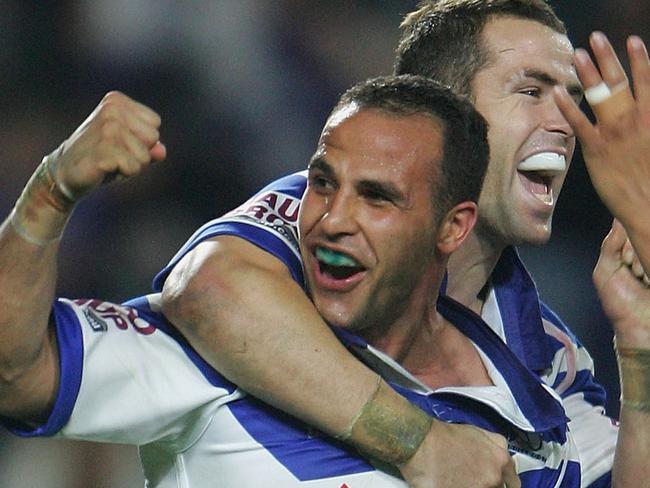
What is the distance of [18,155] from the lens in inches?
145

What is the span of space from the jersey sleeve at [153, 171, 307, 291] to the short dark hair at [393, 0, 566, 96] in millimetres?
560

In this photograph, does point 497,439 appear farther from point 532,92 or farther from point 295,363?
point 532,92

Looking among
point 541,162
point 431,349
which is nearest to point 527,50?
point 541,162

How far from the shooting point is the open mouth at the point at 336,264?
182 cm

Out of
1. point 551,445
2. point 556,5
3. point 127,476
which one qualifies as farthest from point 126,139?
point 556,5

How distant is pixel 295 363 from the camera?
5.58 ft

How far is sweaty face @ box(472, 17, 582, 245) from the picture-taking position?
2.32 meters

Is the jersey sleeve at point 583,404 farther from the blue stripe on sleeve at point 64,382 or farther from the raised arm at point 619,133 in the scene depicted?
the blue stripe on sleeve at point 64,382

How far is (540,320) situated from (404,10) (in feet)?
6.80

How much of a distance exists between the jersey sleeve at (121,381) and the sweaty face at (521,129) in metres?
0.77

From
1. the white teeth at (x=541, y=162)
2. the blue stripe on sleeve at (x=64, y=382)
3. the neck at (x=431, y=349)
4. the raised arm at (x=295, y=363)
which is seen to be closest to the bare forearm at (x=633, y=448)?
the neck at (x=431, y=349)

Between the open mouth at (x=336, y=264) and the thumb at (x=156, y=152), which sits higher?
the thumb at (x=156, y=152)

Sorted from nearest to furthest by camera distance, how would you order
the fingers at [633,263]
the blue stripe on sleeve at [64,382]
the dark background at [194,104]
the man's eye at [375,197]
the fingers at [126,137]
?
the fingers at [126,137]
the blue stripe on sleeve at [64,382]
the man's eye at [375,197]
the fingers at [633,263]
the dark background at [194,104]

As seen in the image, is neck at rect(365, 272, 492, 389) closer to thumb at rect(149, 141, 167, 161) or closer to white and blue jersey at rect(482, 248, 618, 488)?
white and blue jersey at rect(482, 248, 618, 488)
